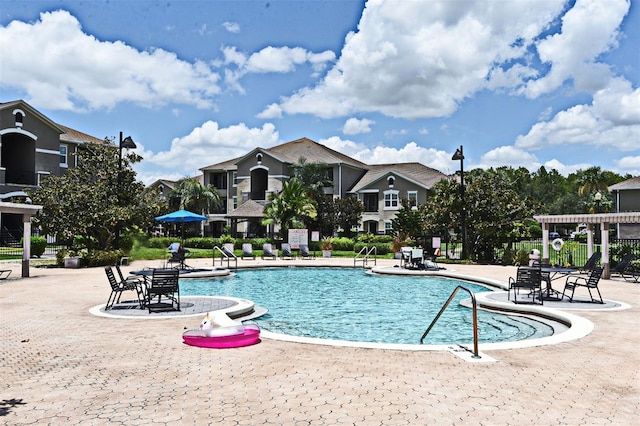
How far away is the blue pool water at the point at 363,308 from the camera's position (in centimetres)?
1145

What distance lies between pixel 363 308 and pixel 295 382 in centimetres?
847

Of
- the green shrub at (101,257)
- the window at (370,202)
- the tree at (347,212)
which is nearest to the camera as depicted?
the green shrub at (101,257)

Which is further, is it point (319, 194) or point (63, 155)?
point (319, 194)

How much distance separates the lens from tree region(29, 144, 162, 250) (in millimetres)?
25531

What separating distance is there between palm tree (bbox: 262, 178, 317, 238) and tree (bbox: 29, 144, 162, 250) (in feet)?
46.2

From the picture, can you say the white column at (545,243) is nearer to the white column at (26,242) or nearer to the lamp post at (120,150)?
the lamp post at (120,150)

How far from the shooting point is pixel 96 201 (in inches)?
1033

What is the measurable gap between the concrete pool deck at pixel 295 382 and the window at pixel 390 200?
42.6m

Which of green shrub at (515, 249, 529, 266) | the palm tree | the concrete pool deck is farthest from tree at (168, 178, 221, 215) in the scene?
the concrete pool deck

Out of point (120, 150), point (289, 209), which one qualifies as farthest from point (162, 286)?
point (289, 209)

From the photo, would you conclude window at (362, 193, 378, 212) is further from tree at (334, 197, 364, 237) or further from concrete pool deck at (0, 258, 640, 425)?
concrete pool deck at (0, 258, 640, 425)

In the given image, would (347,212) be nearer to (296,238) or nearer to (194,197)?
(296,238)

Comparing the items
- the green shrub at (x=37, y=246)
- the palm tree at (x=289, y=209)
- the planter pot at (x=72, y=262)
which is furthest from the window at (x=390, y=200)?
the planter pot at (x=72, y=262)

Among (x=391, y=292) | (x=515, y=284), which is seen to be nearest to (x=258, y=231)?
(x=391, y=292)
